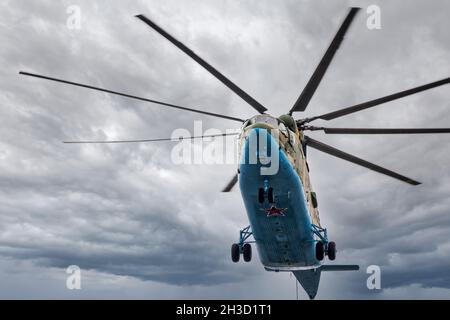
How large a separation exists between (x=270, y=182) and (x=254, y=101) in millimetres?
4115

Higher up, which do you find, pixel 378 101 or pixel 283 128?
pixel 378 101

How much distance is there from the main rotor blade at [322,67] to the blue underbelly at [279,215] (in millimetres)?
3173

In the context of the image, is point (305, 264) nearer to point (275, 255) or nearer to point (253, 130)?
point (275, 255)

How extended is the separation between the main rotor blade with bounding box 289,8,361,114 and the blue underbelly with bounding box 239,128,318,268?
3.17 metres

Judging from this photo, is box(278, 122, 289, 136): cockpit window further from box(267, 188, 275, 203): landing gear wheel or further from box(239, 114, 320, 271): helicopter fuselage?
box(267, 188, 275, 203): landing gear wheel

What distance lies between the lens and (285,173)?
18938mm

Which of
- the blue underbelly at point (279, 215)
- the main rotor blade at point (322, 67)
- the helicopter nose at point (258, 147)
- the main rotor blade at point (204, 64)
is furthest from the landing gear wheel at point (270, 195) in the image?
the main rotor blade at point (322, 67)

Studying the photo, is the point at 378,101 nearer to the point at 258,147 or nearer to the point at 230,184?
the point at 258,147

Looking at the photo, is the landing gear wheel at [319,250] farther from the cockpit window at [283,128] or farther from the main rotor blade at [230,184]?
the cockpit window at [283,128]

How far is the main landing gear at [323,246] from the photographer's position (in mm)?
23062

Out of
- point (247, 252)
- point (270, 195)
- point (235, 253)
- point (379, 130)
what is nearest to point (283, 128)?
point (270, 195)

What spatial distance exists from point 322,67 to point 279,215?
7.76 m

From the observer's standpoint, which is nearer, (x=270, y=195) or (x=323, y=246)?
(x=270, y=195)
